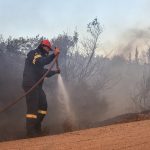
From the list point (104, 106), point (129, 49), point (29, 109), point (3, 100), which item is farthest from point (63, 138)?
point (129, 49)

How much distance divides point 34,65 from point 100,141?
10.6 ft

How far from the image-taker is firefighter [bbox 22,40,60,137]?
27.8 ft

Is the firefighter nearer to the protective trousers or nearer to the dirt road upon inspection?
the protective trousers

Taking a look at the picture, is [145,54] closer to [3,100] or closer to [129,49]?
[129,49]

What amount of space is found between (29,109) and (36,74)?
0.83 m

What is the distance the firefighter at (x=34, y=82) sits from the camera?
27.8ft

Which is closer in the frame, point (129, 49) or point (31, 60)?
point (31, 60)

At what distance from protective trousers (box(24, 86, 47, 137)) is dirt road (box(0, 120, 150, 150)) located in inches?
→ 69.3

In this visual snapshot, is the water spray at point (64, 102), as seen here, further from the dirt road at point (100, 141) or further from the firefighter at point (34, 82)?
the dirt road at point (100, 141)

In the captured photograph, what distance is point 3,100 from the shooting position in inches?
571

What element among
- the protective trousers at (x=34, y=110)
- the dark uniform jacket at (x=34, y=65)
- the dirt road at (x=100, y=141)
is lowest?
the dirt road at (x=100, y=141)

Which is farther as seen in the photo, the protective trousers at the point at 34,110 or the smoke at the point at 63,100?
the smoke at the point at 63,100

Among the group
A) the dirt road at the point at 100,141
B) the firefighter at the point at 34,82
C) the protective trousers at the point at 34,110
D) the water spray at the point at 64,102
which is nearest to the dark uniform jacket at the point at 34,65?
the firefighter at the point at 34,82

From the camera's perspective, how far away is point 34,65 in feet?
28.5
